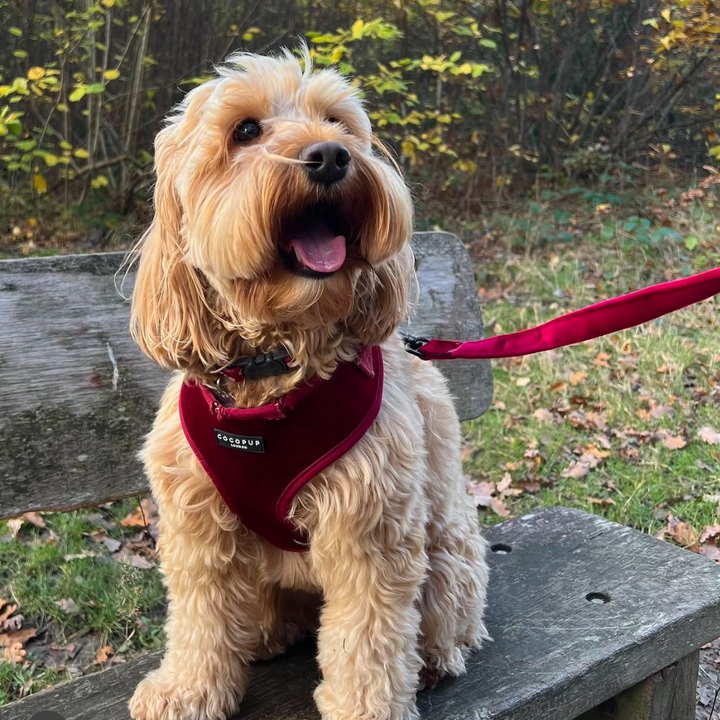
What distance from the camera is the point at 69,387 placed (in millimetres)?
2453

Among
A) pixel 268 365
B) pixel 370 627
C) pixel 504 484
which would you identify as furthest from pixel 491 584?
pixel 504 484

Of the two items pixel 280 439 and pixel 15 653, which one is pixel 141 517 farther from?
pixel 280 439

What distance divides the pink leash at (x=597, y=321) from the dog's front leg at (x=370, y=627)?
65 centimetres

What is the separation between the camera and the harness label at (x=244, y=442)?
1827 mm

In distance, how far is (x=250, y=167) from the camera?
1.63 metres

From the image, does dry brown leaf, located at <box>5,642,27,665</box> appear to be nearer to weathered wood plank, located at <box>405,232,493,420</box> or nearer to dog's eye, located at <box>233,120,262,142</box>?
weathered wood plank, located at <box>405,232,493,420</box>

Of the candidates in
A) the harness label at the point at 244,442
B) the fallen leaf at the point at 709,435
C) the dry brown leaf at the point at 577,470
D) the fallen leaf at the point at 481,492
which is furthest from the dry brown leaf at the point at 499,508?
the harness label at the point at 244,442

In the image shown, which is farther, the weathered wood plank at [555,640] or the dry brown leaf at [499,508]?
the dry brown leaf at [499,508]

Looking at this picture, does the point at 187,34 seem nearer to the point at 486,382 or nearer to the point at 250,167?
the point at 486,382

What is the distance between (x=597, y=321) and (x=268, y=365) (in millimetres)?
906

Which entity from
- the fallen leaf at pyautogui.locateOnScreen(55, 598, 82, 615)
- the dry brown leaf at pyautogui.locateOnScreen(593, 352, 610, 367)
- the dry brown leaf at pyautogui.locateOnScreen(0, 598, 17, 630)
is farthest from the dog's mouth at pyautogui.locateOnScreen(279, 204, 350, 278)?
the dry brown leaf at pyautogui.locateOnScreen(593, 352, 610, 367)

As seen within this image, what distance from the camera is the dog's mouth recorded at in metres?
1.67

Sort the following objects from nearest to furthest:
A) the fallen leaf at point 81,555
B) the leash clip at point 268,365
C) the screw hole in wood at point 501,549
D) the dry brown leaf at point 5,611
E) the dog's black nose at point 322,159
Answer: the dog's black nose at point 322,159, the leash clip at point 268,365, the screw hole in wood at point 501,549, the dry brown leaf at point 5,611, the fallen leaf at point 81,555

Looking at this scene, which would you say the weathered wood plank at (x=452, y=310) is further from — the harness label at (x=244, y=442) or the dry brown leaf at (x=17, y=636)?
the dry brown leaf at (x=17, y=636)
